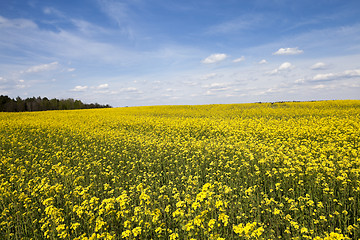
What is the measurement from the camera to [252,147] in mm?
10977

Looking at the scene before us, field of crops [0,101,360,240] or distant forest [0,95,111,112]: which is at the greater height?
distant forest [0,95,111,112]

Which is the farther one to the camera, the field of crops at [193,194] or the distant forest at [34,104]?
the distant forest at [34,104]

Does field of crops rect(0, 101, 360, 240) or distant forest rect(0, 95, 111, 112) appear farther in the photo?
distant forest rect(0, 95, 111, 112)

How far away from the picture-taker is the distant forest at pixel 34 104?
72.4 m

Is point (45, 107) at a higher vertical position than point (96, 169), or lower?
higher

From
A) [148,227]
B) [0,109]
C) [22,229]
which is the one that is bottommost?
[22,229]

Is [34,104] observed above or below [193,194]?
above

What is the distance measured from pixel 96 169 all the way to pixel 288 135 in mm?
12588

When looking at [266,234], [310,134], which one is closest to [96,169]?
[266,234]

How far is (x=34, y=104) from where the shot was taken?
248 ft

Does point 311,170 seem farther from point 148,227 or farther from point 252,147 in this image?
point 148,227

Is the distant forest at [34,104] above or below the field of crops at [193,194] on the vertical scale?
above

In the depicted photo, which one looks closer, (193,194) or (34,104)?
(193,194)

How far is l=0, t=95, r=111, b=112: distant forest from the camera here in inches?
2852
